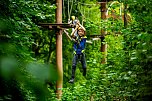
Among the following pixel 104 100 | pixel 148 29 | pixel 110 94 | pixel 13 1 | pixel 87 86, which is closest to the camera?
pixel 13 1

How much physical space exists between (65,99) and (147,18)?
13.6 feet

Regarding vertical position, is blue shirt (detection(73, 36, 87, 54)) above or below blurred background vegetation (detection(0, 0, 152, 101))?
below

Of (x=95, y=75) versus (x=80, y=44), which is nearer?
(x=95, y=75)

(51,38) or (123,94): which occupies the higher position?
(123,94)

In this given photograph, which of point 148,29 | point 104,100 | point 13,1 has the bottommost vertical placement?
point 104,100

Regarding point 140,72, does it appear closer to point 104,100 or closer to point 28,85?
point 104,100

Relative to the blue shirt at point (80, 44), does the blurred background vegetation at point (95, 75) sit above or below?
above

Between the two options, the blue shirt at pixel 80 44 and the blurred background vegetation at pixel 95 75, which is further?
the blue shirt at pixel 80 44

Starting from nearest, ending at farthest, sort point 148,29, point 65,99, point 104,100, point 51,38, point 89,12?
point 148,29, point 104,100, point 65,99, point 51,38, point 89,12

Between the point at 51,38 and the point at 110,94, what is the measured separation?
36.6 feet

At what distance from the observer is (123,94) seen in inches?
160

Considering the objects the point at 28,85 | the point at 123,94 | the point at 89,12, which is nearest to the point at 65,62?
the point at 89,12

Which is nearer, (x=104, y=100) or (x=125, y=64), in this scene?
(x=125, y=64)

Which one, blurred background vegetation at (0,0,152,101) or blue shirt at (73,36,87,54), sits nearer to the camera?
blurred background vegetation at (0,0,152,101)
